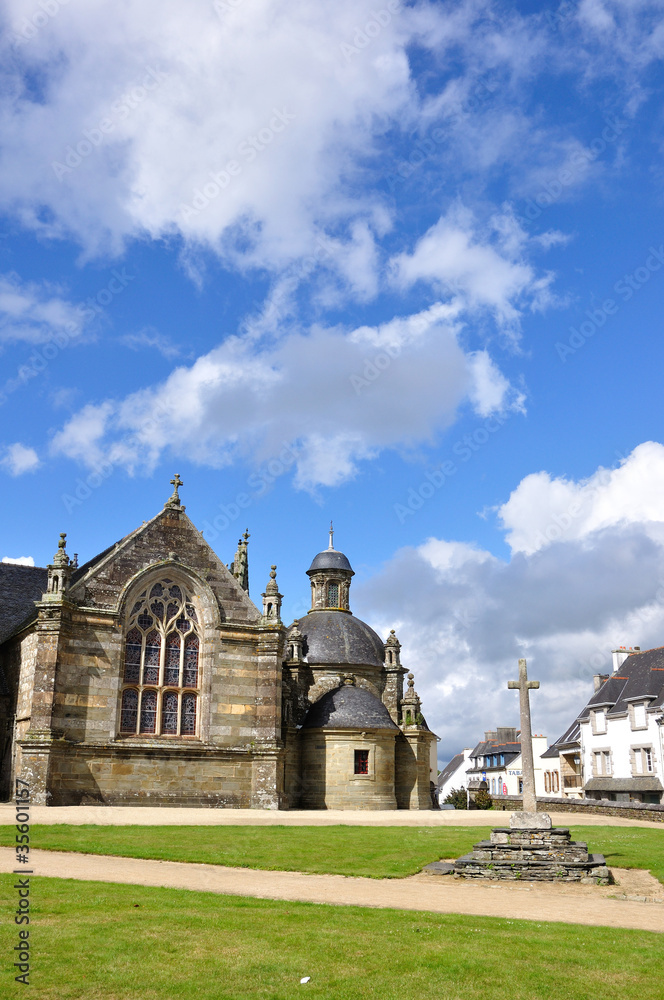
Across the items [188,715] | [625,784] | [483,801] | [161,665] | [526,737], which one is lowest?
[483,801]

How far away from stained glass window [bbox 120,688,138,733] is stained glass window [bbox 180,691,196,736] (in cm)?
190

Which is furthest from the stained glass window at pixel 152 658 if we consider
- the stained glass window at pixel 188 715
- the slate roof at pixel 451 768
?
the slate roof at pixel 451 768

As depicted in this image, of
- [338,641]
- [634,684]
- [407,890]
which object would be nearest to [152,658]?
[338,641]

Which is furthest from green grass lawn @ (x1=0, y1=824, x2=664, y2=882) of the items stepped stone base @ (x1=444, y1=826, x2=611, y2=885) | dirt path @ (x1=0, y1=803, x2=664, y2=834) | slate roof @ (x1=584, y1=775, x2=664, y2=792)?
slate roof @ (x1=584, y1=775, x2=664, y2=792)

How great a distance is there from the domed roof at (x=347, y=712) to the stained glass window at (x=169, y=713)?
24.4ft

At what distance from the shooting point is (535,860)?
51.8ft

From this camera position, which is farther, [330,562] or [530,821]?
[330,562]

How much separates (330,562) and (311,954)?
138 feet

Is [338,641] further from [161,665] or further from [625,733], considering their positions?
[625,733]

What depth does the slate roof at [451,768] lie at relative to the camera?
93.6m

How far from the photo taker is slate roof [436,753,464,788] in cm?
9356

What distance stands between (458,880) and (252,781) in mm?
18790

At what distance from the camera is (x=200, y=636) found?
3394cm

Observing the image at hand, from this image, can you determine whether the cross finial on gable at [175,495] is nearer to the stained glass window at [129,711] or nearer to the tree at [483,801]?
the stained glass window at [129,711]
